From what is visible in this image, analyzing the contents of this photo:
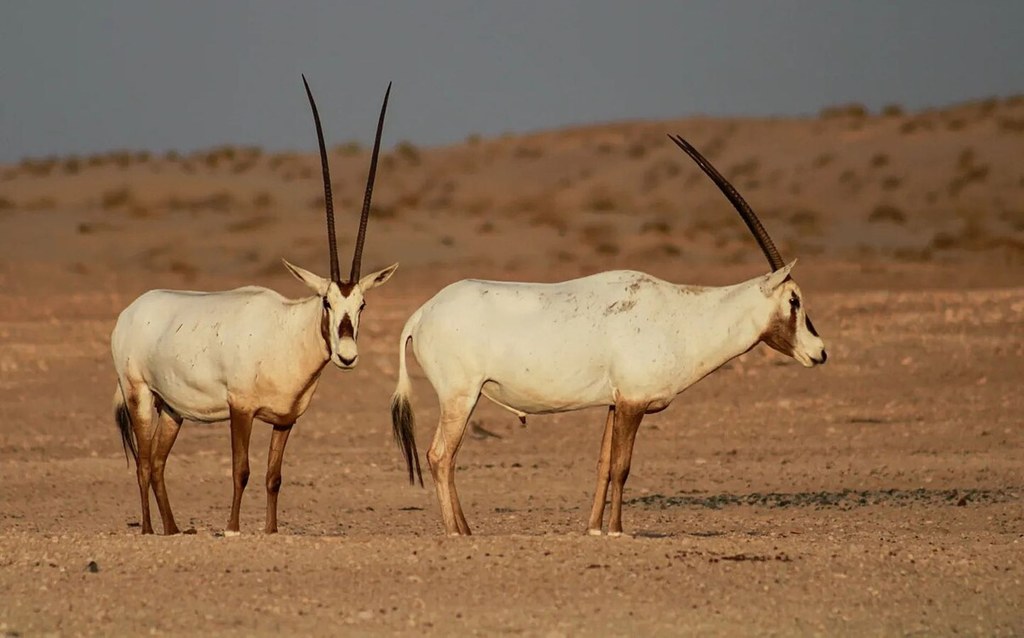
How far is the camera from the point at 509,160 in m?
66.6

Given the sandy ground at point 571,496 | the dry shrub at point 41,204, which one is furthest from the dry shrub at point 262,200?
the sandy ground at point 571,496

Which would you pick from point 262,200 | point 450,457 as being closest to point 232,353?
point 450,457

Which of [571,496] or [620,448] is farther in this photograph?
[571,496]

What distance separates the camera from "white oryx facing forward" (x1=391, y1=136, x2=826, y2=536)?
10.7 metres

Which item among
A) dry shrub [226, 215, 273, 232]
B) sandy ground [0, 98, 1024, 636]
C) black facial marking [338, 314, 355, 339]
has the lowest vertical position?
sandy ground [0, 98, 1024, 636]

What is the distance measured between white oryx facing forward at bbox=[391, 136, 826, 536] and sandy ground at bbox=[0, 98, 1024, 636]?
3.06 ft

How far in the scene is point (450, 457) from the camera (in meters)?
10.9

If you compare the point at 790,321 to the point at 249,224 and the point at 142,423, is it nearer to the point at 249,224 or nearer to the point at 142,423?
the point at 142,423

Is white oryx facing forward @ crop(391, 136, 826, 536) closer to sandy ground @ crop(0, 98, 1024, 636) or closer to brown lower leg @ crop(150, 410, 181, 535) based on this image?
sandy ground @ crop(0, 98, 1024, 636)

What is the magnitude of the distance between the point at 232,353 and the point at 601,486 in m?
2.37

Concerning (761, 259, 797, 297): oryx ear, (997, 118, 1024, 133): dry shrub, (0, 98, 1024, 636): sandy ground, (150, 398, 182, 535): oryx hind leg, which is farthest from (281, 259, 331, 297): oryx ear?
(997, 118, 1024, 133): dry shrub

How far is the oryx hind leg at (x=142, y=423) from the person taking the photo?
39.5ft

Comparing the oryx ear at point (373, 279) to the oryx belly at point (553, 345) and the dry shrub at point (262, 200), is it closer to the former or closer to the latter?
the oryx belly at point (553, 345)

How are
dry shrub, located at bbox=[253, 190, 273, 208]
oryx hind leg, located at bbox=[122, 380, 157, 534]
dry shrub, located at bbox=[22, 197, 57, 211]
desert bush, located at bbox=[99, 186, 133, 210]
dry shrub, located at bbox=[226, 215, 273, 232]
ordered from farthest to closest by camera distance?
dry shrub, located at bbox=[253, 190, 273, 208] → desert bush, located at bbox=[99, 186, 133, 210] → dry shrub, located at bbox=[22, 197, 57, 211] → dry shrub, located at bbox=[226, 215, 273, 232] → oryx hind leg, located at bbox=[122, 380, 157, 534]
